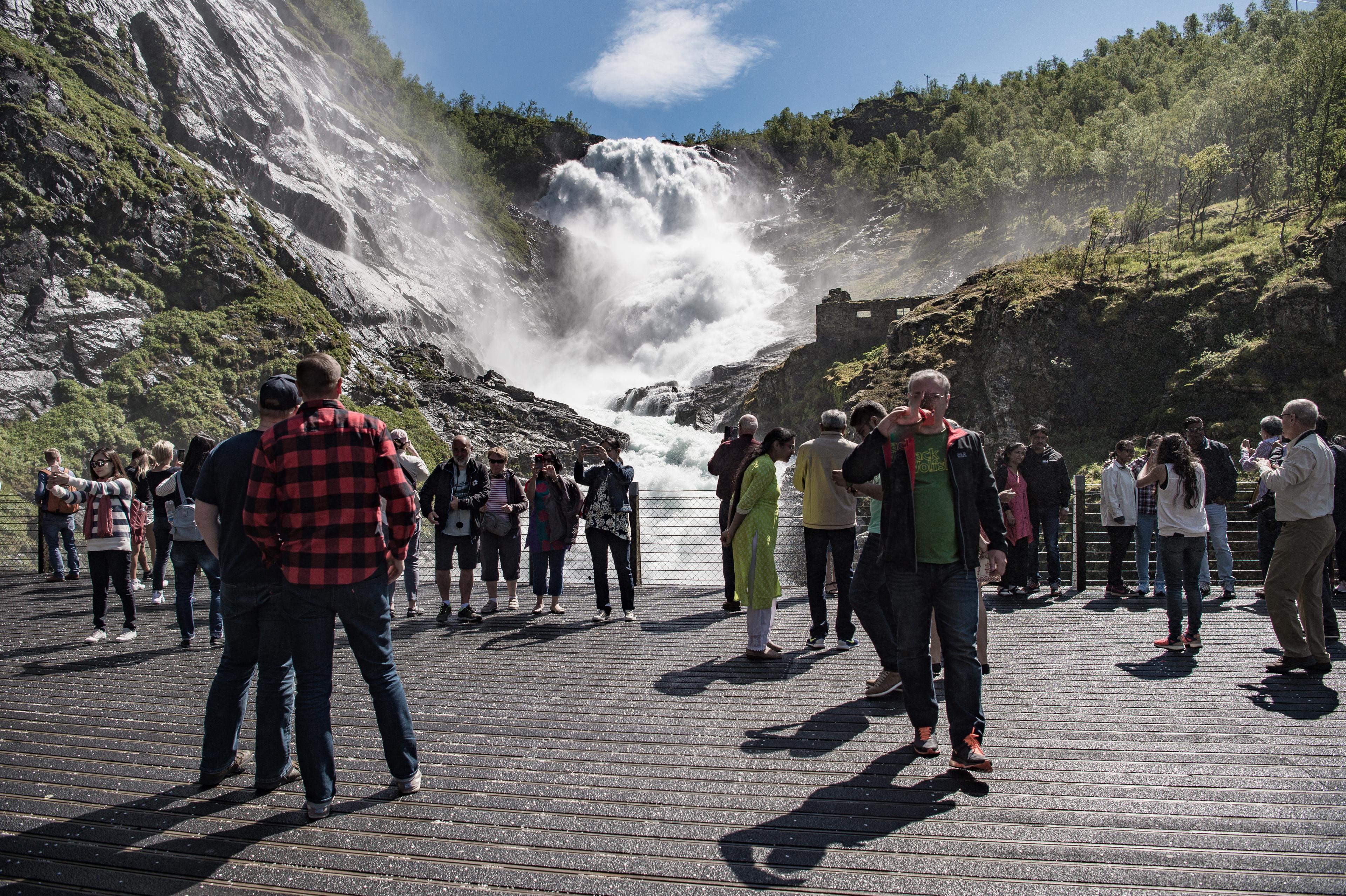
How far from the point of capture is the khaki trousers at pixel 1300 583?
522 cm

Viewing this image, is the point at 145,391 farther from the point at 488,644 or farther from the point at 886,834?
the point at 886,834

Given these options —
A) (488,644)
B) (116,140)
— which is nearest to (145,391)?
(116,140)

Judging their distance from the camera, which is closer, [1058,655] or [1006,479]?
[1058,655]

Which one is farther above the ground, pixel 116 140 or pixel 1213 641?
pixel 116 140

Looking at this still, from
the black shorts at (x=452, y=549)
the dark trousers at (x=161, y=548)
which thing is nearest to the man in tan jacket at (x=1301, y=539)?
the black shorts at (x=452, y=549)

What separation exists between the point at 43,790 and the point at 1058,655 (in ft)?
→ 22.1

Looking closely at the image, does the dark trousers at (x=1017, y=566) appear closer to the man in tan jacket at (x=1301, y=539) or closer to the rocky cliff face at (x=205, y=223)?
the man in tan jacket at (x=1301, y=539)

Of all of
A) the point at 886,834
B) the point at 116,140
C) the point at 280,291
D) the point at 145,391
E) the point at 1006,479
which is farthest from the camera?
the point at 280,291

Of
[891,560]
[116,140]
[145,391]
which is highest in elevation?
[116,140]

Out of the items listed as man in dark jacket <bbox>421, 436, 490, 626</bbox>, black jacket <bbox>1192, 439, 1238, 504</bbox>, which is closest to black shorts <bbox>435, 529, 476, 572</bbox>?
man in dark jacket <bbox>421, 436, 490, 626</bbox>

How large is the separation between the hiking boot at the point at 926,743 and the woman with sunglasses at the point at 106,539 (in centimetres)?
694

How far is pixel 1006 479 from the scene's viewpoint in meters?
8.92

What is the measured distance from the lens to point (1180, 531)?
6.06 m

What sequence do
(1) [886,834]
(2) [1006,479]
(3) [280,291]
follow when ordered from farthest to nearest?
(3) [280,291], (2) [1006,479], (1) [886,834]
